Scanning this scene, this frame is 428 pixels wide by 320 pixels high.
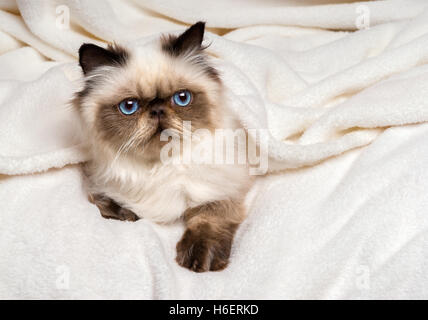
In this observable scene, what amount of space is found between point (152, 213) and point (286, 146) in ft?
1.53

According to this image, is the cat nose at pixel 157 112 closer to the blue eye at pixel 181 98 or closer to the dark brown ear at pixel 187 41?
A: the blue eye at pixel 181 98

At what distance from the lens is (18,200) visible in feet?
4.68

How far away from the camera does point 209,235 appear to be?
1352mm

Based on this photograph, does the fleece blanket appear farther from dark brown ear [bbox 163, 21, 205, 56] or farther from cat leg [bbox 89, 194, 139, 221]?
dark brown ear [bbox 163, 21, 205, 56]

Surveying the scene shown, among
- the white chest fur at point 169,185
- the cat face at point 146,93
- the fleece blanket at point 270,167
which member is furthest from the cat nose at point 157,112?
the fleece blanket at point 270,167

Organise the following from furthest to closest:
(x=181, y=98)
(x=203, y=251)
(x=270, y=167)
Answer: (x=270, y=167) < (x=181, y=98) < (x=203, y=251)

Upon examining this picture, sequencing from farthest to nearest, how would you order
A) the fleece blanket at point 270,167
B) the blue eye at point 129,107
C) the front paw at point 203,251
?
1. the blue eye at point 129,107
2. the front paw at point 203,251
3. the fleece blanket at point 270,167

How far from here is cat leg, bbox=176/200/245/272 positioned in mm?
1286

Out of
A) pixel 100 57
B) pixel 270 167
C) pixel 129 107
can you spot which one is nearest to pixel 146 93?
pixel 129 107

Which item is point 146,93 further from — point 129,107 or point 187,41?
point 187,41

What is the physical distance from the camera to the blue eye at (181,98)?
4.58 feet

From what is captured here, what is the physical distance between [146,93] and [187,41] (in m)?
0.22

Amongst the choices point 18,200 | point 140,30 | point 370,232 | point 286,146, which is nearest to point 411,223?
point 370,232
